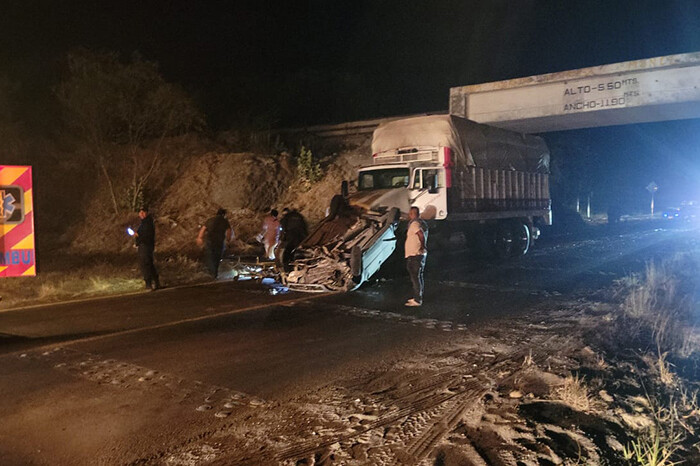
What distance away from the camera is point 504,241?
56.1ft

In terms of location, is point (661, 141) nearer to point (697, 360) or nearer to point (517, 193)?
point (517, 193)

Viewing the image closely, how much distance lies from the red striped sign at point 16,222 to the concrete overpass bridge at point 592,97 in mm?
16745

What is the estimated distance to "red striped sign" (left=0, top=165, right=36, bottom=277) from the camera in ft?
21.6

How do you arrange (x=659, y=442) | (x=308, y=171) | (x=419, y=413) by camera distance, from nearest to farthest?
1. (x=659, y=442)
2. (x=419, y=413)
3. (x=308, y=171)

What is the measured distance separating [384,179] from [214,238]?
4.47 meters

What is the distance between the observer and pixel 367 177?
14.5m

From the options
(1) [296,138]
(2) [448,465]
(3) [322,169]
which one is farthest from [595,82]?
(2) [448,465]

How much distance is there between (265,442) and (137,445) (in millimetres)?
995

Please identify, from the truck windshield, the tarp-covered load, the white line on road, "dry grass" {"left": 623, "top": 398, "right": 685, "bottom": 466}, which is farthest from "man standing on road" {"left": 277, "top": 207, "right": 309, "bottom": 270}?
"dry grass" {"left": 623, "top": 398, "right": 685, "bottom": 466}

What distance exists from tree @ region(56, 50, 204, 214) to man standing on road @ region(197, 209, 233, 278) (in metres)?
10.5

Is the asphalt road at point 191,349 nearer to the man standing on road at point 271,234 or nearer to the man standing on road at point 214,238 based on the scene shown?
the man standing on road at point 214,238

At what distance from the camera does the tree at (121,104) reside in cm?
2123

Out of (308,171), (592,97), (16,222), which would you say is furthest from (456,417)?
(308,171)

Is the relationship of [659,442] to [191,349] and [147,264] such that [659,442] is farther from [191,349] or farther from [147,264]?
[147,264]
